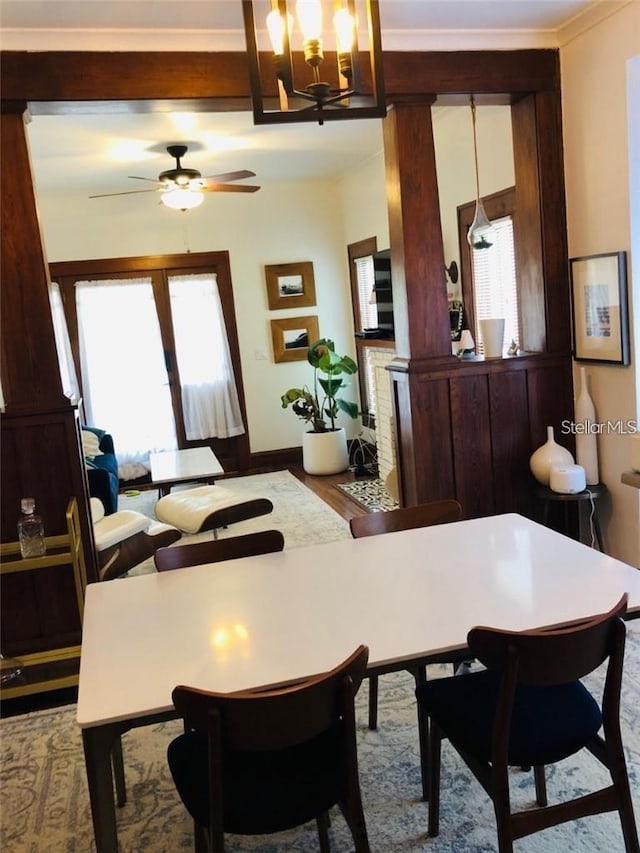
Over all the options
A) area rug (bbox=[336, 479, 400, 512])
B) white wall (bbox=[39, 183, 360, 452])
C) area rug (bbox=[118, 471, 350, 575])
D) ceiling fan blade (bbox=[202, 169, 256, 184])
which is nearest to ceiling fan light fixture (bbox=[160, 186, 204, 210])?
ceiling fan blade (bbox=[202, 169, 256, 184])

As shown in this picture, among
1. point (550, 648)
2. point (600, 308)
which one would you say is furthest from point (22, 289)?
point (600, 308)

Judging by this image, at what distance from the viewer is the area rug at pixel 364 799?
196 centimetres

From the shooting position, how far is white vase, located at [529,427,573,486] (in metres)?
3.50

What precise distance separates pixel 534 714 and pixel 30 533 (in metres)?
2.13

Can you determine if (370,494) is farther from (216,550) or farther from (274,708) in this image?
(274,708)

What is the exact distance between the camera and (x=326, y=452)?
21.2 ft

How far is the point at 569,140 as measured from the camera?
137 inches

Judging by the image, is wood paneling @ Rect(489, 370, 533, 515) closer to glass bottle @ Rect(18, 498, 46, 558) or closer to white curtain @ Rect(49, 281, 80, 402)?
glass bottle @ Rect(18, 498, 46, 558)

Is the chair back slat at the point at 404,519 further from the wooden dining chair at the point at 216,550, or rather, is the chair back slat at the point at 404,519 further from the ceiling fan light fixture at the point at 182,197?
the ceiling fan light fixture at the point at 182,197

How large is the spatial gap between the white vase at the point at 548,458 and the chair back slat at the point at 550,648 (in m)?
1.99

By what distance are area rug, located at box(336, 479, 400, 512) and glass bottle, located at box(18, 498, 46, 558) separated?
2.73m

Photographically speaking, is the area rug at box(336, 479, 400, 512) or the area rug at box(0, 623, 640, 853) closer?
the area rug at box(0, 623, 640, 853)

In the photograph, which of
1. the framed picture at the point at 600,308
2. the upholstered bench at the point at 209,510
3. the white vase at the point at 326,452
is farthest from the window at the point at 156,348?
the framed picture at the point at 600,308

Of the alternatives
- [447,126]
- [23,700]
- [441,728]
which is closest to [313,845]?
[441,728]
